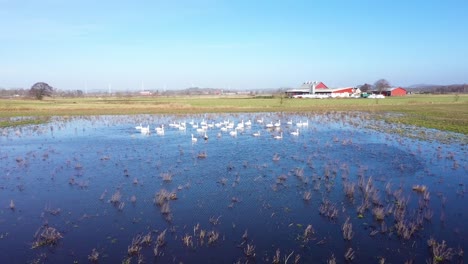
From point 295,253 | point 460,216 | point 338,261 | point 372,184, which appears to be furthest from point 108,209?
point 460,216

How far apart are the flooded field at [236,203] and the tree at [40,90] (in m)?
87.0

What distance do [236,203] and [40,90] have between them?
106 m

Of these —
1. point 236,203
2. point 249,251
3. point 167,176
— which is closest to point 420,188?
point 236,203

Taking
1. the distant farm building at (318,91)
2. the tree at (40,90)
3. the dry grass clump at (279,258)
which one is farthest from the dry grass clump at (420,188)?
the tree at (40,90)

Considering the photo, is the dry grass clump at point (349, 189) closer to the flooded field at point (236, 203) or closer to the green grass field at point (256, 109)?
the flooded field at point (236, 203)

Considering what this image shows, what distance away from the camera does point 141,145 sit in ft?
84.0

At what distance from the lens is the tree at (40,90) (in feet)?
334

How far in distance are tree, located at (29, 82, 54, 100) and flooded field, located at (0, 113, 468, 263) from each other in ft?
286

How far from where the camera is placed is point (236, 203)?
42.9ft

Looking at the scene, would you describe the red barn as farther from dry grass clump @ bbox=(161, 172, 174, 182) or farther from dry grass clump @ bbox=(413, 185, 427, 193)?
dry grass clump @ bbox=(161, 172, 174, 182)

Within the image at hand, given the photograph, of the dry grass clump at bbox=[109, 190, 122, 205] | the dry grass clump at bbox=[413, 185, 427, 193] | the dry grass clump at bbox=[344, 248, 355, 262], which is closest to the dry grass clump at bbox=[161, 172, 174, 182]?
the dry grass clump at bbox=[109, 190, 122, 205]

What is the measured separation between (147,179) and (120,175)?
1638mm

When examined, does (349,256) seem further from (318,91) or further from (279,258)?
(318,91)

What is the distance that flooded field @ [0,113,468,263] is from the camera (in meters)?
9.51
